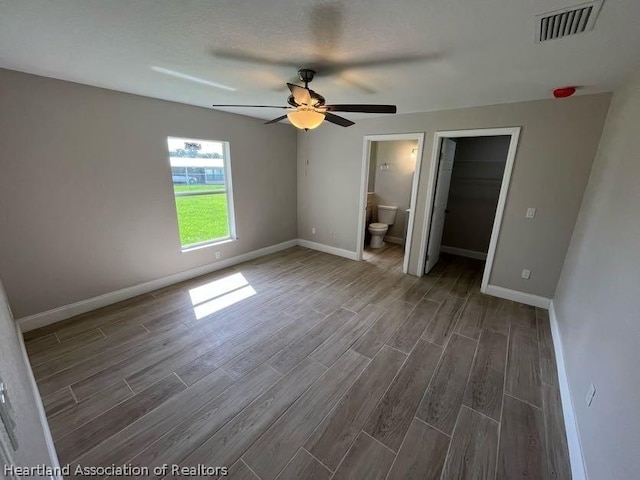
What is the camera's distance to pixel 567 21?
1360 millimetres

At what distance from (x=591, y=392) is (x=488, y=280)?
6.79 feet

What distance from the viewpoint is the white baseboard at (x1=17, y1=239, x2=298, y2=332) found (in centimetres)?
258

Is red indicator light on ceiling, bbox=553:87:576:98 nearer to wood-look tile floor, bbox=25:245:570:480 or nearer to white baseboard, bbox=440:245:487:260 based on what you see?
wood-look tile floor, bbox=25:245:570:480

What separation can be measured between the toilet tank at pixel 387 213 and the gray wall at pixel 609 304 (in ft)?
10.0

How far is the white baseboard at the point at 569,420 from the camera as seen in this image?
4.66ft

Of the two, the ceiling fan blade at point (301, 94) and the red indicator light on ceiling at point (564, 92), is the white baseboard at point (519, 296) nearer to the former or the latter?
the red indicator light on ceiling at point (564, 92)

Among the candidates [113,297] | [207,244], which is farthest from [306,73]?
[113,297]

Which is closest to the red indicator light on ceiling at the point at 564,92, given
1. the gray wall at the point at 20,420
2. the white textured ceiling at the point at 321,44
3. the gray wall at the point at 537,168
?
the white textured ceiling at the point at 321,44

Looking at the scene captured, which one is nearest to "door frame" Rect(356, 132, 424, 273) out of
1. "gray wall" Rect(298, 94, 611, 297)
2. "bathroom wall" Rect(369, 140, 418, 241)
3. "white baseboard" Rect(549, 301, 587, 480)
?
"gray wall" Rect(298, 94, 611, 297)

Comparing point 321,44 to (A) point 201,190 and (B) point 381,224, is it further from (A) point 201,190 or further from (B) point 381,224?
(B) point 381,224

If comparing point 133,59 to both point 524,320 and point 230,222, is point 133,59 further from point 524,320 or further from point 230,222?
point 524,320

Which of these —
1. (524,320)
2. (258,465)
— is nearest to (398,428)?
(258,465)

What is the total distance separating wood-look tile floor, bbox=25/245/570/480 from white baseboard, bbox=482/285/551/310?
117 mm

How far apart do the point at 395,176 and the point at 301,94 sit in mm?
3988
